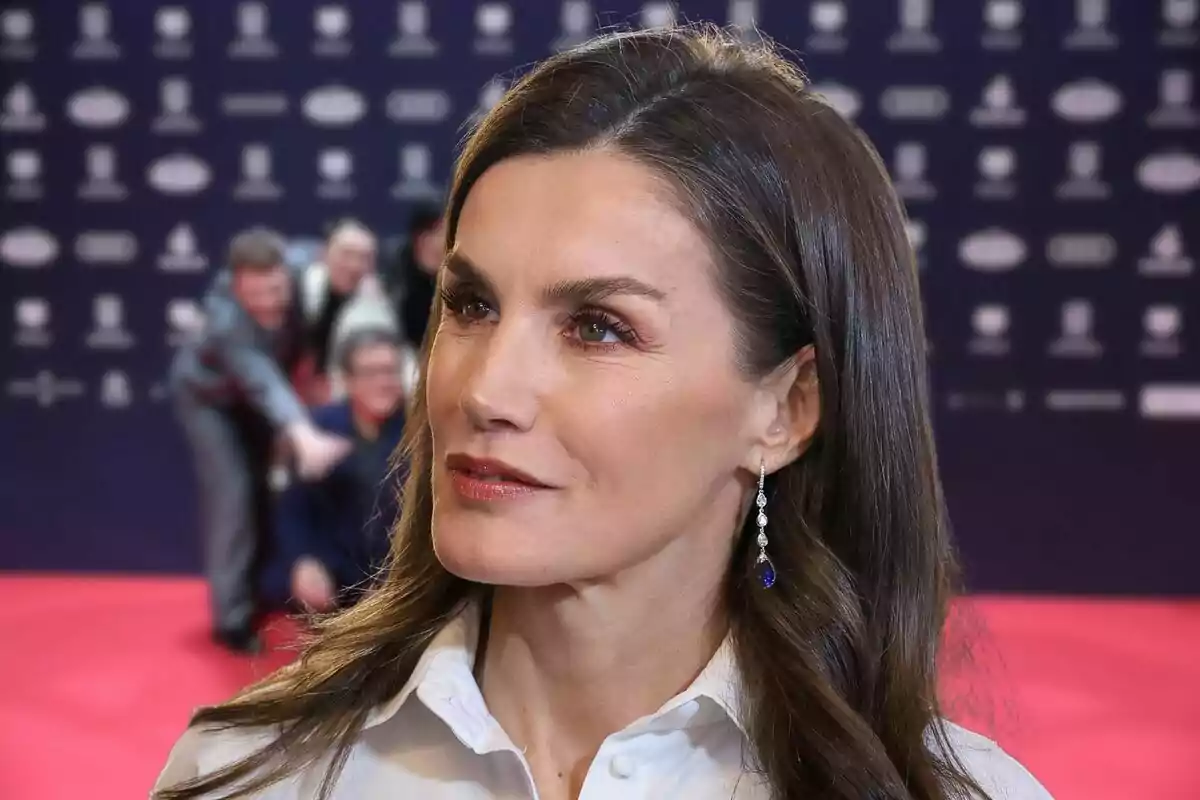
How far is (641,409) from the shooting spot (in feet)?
3.98

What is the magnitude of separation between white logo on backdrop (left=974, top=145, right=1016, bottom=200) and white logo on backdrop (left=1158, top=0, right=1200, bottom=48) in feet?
1.92

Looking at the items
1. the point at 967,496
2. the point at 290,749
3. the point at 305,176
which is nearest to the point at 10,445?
the point at 305,176

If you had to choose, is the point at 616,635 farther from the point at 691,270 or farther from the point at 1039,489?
the point at 1039,489

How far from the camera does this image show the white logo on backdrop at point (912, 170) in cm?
423

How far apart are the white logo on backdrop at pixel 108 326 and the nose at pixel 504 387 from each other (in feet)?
11.9

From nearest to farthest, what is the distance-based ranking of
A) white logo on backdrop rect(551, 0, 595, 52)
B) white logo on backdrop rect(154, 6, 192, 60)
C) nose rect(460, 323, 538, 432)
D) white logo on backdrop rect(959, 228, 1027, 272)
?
nose rect(460, 323, 538, 432)
white logo on backdrop rect(959, 228, 1027, 272)
white logo on backdrop rect(551, 0, 595, 52)
white logo on backdrop rect(154, 6, 192, 60)

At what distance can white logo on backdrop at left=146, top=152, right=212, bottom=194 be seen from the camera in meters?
4.46

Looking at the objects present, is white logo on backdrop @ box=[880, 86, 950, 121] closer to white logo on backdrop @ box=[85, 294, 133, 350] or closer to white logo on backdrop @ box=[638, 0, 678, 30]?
white logo on backdrop @ box=[638, 0, 678, 30]

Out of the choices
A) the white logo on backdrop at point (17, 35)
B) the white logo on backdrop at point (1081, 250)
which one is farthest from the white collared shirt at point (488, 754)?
the white logo on backdrop at point (17, 35)

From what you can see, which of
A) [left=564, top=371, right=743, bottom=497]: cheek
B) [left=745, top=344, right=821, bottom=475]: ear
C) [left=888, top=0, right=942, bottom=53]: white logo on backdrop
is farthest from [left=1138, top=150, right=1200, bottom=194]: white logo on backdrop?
[left=564, top=371, right=743, bottom=497]: cheek

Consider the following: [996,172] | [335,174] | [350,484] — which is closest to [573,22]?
[335,174]

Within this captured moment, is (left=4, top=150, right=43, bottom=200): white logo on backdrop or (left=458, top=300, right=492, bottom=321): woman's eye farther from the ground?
(left=458, top=300, right=492, bottom=321): woman's eye

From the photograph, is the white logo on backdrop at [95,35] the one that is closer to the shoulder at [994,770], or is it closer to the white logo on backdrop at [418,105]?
the white logo on backdrop at [418,105]

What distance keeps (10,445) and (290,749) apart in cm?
367
